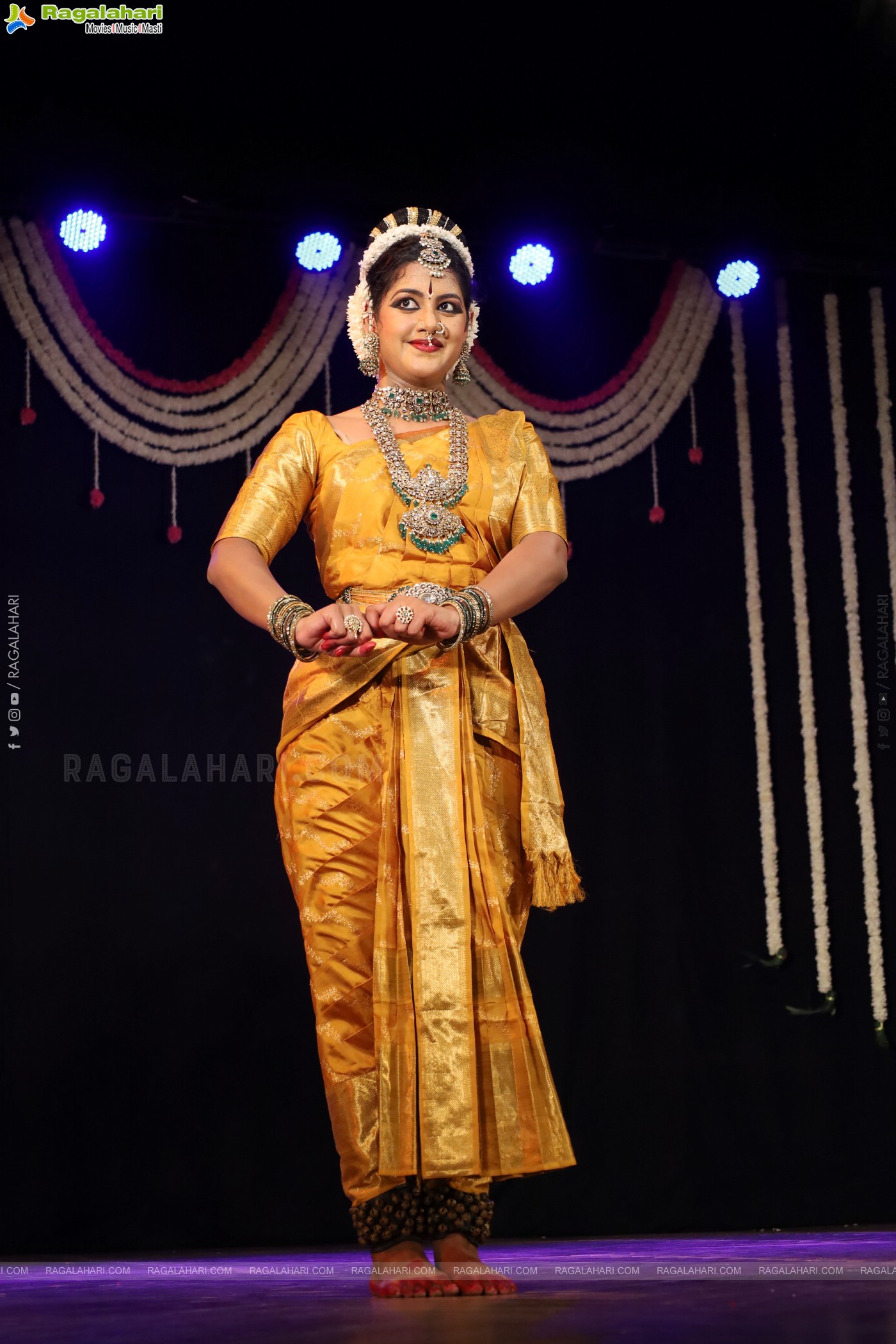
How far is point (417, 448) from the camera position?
2.45m

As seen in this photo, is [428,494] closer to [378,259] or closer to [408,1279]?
→ [378,259]

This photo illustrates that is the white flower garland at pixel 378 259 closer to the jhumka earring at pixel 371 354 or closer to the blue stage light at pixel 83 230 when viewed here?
the jhumka earring at pixel 371 354

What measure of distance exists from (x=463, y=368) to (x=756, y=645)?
184 centimetres

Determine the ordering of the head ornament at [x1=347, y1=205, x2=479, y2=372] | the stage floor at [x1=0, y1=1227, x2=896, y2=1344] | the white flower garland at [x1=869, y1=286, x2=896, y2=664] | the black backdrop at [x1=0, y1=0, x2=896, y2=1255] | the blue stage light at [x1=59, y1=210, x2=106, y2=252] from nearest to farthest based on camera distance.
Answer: the stage floor at [x1=0, y1=1227, x2=896, y2=1344] < the head ornament at [x1=347, y1=205, x2=479, y2=372] < the black backdrop at [x1=0, y1=0, x2=896, y2=1255] < the blue stage light at [x1=59, y1=210, x2=106, y2=252] < the white flower garland at [x1=869, y1=286, x2=896, y2=664]

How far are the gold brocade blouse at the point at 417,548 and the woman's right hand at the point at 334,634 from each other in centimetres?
18

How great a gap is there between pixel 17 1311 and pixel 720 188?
131 inches

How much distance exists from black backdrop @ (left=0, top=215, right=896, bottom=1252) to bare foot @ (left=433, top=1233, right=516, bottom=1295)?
1.61 meters

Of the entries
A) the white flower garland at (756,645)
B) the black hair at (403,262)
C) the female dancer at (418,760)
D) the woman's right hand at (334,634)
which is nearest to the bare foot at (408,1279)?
the female dancer at (418,760)

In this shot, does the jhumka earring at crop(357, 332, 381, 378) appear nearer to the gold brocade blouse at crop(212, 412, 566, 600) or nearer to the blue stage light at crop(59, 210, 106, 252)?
the gold brocade blouse at crop(212, 412, 566, 600)

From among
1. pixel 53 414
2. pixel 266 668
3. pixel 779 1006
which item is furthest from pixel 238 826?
pixel 779 1006

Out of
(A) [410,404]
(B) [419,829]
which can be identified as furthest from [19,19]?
(B) [419,829]

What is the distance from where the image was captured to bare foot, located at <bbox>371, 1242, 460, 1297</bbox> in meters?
1.95

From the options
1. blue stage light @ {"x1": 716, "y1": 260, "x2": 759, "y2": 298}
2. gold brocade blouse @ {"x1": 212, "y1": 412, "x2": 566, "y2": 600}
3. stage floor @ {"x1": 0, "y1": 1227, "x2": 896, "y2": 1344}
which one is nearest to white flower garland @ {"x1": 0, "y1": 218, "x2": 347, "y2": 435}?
blue stage light @ {"x1": 716, "y1": 260, "x2": 759, "y2": 298}

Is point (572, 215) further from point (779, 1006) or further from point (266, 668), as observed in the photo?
point (779, 1006)
